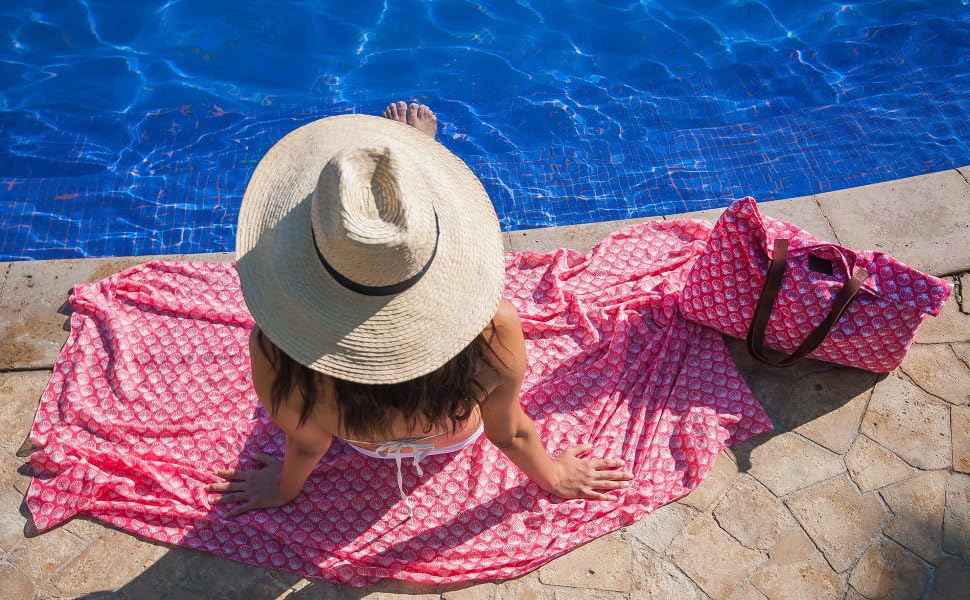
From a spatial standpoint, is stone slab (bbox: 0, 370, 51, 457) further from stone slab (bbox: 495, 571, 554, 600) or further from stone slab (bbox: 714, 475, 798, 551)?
stone slab (bbox: 714, 475, 798, 551)

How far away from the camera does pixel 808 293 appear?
11.5 feet

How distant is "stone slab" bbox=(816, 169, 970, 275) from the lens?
14.2 ft

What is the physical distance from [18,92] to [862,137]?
6.55m

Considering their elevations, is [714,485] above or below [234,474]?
above

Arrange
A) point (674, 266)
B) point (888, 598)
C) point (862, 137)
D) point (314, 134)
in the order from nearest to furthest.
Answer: point (314, 134) → point (888, 598) → point (674, 266) → point (862, 137)

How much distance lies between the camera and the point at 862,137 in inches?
219

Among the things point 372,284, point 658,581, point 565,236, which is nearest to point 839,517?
point 658,581

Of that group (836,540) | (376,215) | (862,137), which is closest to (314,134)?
(376,215)

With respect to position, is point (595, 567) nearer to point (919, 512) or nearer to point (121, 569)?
point (919, 512)

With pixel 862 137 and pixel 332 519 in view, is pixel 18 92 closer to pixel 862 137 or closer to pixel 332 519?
pixel 332 519

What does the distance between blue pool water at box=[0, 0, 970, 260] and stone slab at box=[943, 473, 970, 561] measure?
2393mm

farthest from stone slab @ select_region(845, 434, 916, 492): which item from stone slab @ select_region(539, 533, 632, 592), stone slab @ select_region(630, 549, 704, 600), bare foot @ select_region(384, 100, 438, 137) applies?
bare foot @ select_region(384, 100, 438, 137)

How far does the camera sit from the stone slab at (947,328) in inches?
157

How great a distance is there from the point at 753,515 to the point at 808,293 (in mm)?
1063
